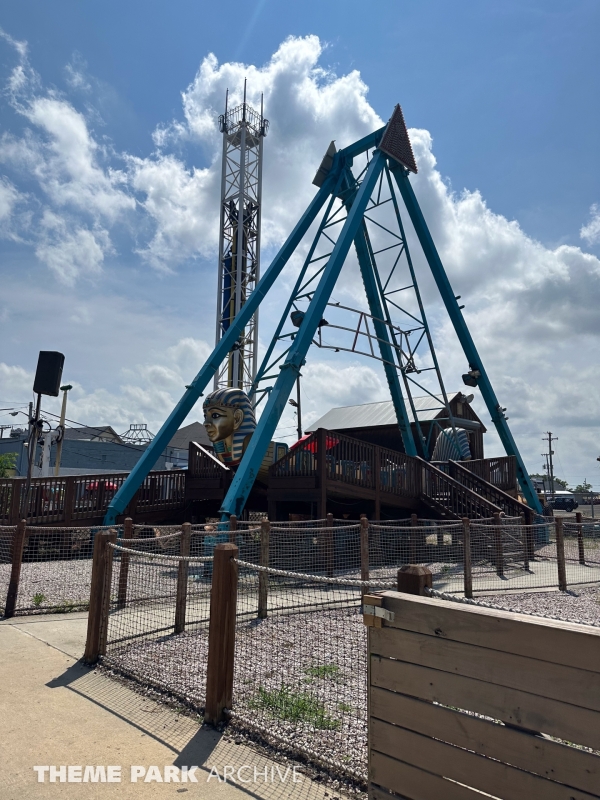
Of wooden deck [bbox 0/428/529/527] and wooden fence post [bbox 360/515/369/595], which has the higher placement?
wooden deck [bbox 0/428/529/527]

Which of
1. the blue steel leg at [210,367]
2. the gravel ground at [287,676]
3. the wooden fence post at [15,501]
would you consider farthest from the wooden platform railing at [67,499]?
the gravel ground at [287,676]

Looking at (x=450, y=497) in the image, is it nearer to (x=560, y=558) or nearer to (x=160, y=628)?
(x=560, y=558)

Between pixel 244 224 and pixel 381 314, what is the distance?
21761 millimetres

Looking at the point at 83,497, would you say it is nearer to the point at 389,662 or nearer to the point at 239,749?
the point at 239,749

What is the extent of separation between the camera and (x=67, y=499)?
1446 centimetres

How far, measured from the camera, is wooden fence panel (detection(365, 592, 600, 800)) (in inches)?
86.0

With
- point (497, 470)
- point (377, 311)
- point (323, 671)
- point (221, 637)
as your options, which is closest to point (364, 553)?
point (323, 671)

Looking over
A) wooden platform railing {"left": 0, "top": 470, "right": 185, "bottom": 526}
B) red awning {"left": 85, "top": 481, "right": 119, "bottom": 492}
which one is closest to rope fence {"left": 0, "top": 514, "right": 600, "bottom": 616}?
wooden platform railing {"left": 0, "top": 470, "right": 185, "bottom": 526}

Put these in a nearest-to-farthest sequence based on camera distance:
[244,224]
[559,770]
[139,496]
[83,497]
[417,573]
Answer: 1. [559,770]
2. [417,573]
3. [83,497]
4. [139,496]
5. [244,224]

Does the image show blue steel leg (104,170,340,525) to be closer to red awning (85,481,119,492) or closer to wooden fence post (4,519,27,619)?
red awning (85,481,119,492)

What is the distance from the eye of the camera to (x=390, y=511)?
1805cm

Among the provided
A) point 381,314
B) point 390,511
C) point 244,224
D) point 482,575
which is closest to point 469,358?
point 381,314

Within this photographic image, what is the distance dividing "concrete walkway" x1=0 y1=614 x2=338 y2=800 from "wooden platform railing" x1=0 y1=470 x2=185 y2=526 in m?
9.48

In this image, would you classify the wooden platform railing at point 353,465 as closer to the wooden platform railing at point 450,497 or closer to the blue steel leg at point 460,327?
the wooden platform railing at point 450,497
